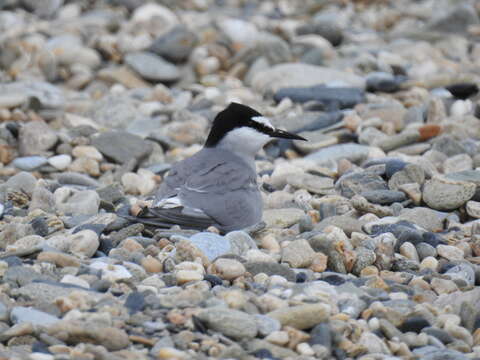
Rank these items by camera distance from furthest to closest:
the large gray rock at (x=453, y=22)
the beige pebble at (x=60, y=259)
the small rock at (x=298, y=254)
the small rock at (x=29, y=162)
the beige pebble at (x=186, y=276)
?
the large gray rock at (x=453, y=22)
the small rock at (x=29, y=162)
the small rock at (x=298, y=254)
the beige pebble at (x=60, y=259)
the beige pebble at (x=186, y=276)

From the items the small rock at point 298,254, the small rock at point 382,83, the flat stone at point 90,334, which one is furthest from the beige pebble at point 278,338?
the small rock at point 382,83

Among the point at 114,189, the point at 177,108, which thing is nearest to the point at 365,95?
the point at 177,108

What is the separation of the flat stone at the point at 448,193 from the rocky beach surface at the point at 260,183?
12mm

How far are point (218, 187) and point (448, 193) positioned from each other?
1309 mm

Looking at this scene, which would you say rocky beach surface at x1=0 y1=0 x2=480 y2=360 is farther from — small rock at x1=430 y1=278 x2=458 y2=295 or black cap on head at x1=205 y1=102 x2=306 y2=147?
black cap on head at x1=205 y1=102 x2=306 y2=147

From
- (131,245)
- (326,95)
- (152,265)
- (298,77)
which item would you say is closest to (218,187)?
(131,245)

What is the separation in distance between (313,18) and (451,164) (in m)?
5.87

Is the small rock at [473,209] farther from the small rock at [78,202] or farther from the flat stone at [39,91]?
the flat stone at [39,91]

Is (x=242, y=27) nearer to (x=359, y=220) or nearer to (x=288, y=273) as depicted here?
(x=359, y=220)

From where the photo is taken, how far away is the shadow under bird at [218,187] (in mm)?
4410

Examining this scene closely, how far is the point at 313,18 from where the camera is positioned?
1125 centimetres

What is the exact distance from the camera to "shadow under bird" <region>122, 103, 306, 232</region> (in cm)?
441

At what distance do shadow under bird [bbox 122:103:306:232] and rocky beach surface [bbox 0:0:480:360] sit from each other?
0.12m

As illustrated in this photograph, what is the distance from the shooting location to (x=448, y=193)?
4996mm
